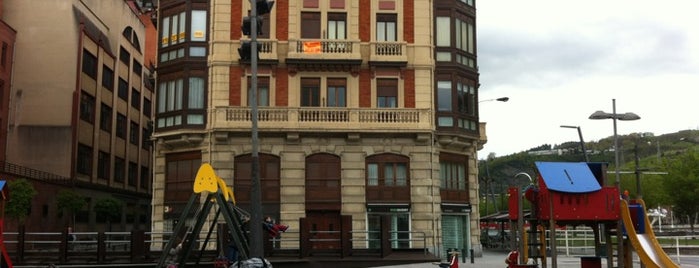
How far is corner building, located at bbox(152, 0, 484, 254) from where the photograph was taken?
1300 inches

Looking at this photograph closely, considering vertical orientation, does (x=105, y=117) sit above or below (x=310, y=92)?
above

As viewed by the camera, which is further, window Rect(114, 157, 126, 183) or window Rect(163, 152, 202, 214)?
window Rect(114, 157, 126, 183)

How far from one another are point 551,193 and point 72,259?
1496 cm

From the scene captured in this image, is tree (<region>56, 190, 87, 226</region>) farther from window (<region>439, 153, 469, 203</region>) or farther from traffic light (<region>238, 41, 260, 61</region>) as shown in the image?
traffic light (<region>238, 41, 260, 61</region>)

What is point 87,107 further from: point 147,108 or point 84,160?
point 147,108

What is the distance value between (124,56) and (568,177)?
51.7 metres

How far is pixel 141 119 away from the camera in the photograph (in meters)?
64.9

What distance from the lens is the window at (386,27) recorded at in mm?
34875

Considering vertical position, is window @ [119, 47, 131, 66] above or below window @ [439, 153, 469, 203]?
above

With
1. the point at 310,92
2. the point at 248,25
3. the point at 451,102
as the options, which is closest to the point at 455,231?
the point at 451,102

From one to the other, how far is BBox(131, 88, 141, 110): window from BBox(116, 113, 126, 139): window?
9.77 ft

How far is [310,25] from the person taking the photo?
34.7 metres

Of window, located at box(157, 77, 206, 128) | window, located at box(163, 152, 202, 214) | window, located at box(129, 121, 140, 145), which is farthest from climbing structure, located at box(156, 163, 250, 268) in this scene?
window, located at box(129, 121, 140, 145)

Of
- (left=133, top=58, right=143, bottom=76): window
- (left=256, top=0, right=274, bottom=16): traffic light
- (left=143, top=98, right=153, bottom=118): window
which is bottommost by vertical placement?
(left=256, top=0, right=274, bottom=16): traffic light
